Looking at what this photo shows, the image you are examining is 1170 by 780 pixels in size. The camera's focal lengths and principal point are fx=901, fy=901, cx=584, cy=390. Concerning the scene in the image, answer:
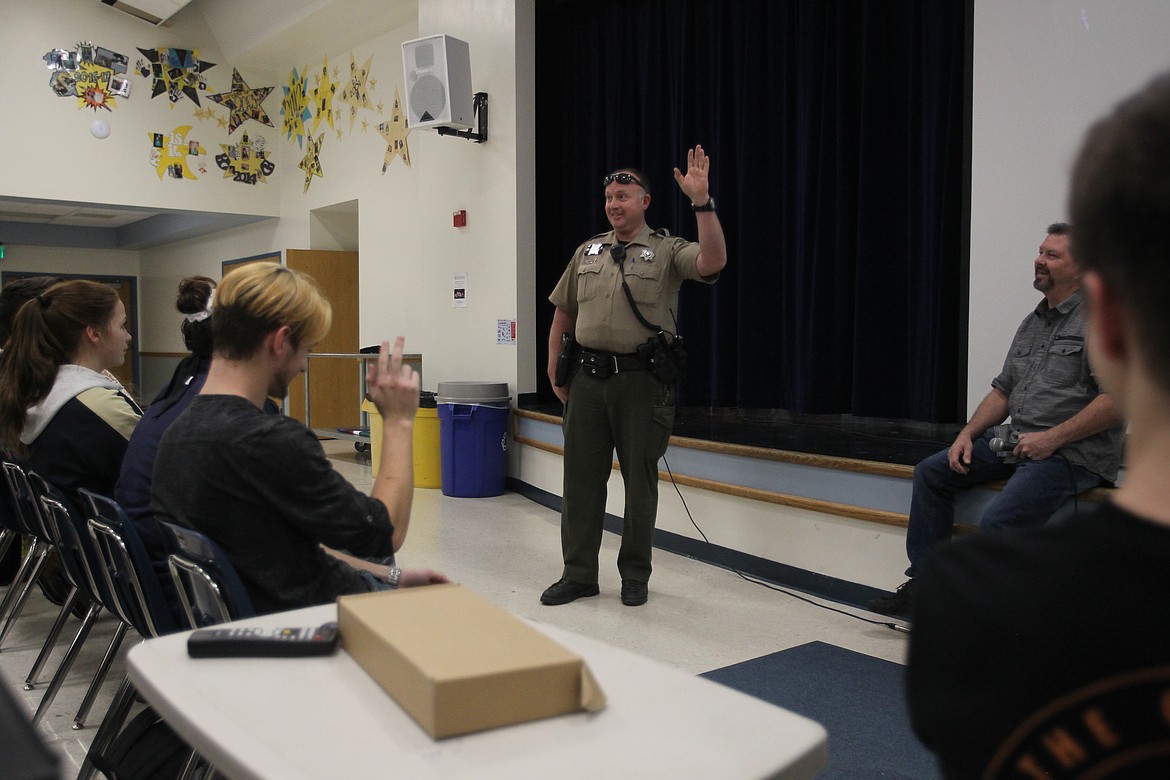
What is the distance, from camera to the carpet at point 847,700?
2051mm

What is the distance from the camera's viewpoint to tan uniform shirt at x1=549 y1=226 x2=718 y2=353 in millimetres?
3207

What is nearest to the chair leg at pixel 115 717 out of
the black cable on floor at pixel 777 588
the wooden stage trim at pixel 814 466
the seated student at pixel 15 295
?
the seated student at pixel 15 295

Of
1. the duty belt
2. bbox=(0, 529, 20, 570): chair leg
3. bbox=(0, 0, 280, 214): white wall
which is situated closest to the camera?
bbox=(0, 529, 20, 570): chair leg

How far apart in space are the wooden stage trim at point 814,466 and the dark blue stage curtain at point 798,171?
72 cm

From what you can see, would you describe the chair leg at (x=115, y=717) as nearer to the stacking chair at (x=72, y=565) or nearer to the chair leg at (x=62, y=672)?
the stacking chair at (x=72, y=565)

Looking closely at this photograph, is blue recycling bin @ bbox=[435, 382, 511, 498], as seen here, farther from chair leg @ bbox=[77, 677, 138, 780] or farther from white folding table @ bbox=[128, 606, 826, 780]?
white folding table @ bbox=[128, 606, 826, 780]

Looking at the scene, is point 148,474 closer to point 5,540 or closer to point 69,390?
point 69,390

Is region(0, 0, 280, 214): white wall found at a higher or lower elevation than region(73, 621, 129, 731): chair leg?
higher

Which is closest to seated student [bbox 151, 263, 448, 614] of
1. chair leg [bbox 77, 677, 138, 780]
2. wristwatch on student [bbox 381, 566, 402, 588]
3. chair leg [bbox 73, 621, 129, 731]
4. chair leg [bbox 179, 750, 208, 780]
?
wristwatch on student [bbox 381, 566, 402, 588]

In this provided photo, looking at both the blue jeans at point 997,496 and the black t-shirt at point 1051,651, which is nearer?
the black t-shirt at point 1051,651

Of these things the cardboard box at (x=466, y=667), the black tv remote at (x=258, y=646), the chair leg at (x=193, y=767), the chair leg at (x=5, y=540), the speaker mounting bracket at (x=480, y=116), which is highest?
the speaker mounting bracket at (x=480, y=116)

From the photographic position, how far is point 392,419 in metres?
1.48

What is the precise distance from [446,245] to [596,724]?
5.30 metres

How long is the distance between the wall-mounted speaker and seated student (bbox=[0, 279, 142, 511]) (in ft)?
10.0
